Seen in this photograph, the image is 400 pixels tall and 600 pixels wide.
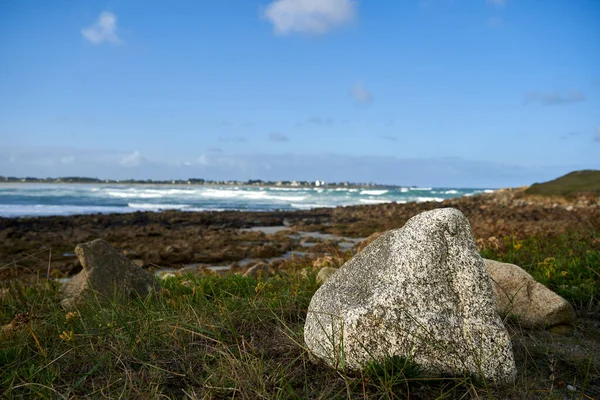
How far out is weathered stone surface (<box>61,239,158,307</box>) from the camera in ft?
16.3

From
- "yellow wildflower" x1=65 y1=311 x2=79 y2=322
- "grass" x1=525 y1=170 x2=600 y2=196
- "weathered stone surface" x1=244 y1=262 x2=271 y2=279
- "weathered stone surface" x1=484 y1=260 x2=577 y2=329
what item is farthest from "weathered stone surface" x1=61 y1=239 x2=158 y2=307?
"grass" x1=525 y1=170 x2=600 y2=196

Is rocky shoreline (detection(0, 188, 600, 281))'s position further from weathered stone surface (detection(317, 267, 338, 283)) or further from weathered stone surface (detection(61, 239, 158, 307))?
weathered stone surface (detection(317, 267, 338, 283))

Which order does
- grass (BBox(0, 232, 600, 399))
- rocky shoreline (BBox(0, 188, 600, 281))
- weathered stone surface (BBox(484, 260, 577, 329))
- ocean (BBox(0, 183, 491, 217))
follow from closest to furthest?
grass (BBox(0, 232, 600, 399)), weathered stone surface (BBox(484, 260, 577, 329)), rocky shoreline (BBox(0, 188, 600, 281)), ocean (BBox(0, 183, 491, 217))

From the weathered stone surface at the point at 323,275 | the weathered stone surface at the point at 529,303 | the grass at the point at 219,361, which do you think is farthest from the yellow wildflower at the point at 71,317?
the weathered stone surface at the point at 529,303

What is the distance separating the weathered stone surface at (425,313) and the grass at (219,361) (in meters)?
0.10

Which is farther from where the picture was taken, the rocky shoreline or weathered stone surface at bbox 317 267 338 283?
the rocky shoreline

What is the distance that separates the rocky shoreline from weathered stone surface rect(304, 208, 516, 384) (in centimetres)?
328

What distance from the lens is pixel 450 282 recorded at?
279 cm

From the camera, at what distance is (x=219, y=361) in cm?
274

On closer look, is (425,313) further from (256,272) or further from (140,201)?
(140,201)

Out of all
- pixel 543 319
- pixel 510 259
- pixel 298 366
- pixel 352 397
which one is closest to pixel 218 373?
pixel 298 366

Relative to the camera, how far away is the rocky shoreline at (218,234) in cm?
967

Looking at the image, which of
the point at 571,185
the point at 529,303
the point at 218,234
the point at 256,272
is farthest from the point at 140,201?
the point at 529,303

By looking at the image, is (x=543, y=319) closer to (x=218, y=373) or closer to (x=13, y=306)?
(x=218, y=373)
